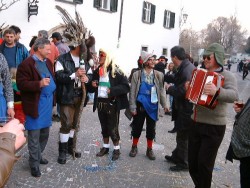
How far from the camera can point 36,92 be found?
14.0 feet

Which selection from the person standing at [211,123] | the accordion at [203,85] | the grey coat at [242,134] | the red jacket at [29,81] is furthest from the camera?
the red jacket at [29,81]

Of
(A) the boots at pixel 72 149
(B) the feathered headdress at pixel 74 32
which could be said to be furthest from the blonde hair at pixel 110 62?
(A) the boots at pixel 72 149

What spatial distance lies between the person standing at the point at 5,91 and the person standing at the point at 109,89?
57.7 inches

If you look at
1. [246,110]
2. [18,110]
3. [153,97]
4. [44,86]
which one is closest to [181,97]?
[153,97]

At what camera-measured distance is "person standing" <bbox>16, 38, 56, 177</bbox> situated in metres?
4.21

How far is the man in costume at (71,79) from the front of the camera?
4801 mm

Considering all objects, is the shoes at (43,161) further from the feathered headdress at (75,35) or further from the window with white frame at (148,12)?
the window with white frame at (148,12)

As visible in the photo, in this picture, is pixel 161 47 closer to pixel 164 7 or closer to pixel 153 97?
pixel 164 7

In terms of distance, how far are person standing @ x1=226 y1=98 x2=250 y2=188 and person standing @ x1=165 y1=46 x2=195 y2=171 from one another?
1.47 metres

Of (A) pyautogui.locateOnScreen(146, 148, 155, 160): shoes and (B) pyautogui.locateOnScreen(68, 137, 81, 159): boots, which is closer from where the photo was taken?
(B) pyautogui.locateOnScreen(68, 137, 81, 159): boots

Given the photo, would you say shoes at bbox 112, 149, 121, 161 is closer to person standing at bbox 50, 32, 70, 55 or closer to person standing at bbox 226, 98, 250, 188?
person standing at bbox 226, 98, 250, 188

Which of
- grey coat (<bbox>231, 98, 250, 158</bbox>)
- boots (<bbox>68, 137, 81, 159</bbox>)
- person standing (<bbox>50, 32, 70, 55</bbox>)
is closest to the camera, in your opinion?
grey coat (<bbox>231, 98, 250, 158</bbox>)

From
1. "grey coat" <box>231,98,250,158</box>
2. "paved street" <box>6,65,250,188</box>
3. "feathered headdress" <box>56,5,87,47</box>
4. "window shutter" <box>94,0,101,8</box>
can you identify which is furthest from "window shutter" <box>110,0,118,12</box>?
"grey coat" <box>231,98,250,158</box>

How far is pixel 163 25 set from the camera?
21.2m
